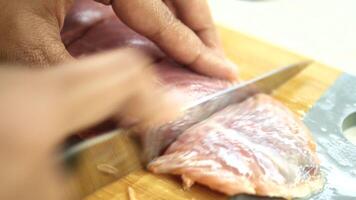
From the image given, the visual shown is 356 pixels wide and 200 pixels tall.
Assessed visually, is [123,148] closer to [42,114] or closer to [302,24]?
[42,114]

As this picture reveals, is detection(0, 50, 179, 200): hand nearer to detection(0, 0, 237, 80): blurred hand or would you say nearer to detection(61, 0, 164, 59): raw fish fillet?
detection(0, 0, 237, 80): blurred hand

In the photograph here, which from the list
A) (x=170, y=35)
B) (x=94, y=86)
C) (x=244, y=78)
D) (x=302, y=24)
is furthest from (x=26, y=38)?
(x=302, y=24)

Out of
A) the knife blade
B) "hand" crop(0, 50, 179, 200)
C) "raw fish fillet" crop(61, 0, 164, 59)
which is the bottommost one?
the knife blade

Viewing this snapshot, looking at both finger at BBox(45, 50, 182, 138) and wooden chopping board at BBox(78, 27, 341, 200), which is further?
wooden chopping board at BBox(78, 27, 341, 200)

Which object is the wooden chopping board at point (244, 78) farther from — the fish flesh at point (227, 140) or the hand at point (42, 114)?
the hand at point (42, 114)

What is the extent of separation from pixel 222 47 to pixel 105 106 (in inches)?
43.7

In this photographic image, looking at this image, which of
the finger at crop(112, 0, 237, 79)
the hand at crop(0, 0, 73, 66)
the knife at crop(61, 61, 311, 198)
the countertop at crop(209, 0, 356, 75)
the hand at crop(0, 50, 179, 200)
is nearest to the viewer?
the hand at crop(0, 50, 179, 200)

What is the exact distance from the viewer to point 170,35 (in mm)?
1607

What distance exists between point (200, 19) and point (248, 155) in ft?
1.89

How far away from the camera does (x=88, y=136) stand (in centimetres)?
131

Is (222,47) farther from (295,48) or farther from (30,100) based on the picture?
(30,100)

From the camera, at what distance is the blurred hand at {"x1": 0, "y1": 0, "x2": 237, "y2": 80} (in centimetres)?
130

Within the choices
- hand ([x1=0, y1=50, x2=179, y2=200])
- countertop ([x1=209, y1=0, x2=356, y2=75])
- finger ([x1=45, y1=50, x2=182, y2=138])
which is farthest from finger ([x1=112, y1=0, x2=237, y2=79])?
hand ([x1=0, y1=50, x2=179, y2=200])

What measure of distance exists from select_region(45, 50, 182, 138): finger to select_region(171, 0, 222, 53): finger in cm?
86
